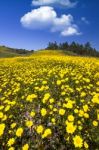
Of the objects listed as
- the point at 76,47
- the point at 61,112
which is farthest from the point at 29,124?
the point at 76,47

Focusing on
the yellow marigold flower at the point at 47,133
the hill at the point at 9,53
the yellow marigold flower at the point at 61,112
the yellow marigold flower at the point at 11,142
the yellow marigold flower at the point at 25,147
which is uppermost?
the yellow marigold flower at the point at 61,112

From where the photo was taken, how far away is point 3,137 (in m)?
6.48

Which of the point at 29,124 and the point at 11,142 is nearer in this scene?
the point at 11,142

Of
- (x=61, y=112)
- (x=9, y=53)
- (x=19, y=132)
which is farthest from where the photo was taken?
(x=9, y=53)

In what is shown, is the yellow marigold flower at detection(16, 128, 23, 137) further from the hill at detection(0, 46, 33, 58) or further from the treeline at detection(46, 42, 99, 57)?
the treeline at detection(46, 42, 99, 57)

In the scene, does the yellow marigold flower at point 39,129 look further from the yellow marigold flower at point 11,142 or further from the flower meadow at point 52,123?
the yellow marigold flower at point 11,142

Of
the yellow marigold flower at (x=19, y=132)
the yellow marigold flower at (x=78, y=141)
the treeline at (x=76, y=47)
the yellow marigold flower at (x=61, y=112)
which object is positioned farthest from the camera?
the treeline at (x=76, y=47)

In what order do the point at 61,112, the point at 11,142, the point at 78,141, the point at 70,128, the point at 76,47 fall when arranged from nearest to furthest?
the point at 78,141 < the point at 70,128 < the point at 11,142 < the point at 61,112 < the point at 76,47

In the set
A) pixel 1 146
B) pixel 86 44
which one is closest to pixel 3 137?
pixel 1 146

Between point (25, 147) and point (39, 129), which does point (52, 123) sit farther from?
point (25, 147)

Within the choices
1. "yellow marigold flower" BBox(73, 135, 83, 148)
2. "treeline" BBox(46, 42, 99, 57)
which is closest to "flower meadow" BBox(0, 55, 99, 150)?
"yellow marigold flower" BBox(73, 135, 83, 148)

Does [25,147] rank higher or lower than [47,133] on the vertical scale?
lower

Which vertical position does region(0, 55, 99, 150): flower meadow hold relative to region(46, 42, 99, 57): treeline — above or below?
above

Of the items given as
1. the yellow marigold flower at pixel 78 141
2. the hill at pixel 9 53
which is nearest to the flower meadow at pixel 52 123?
the yellow marigold flower at pixel 78 141
